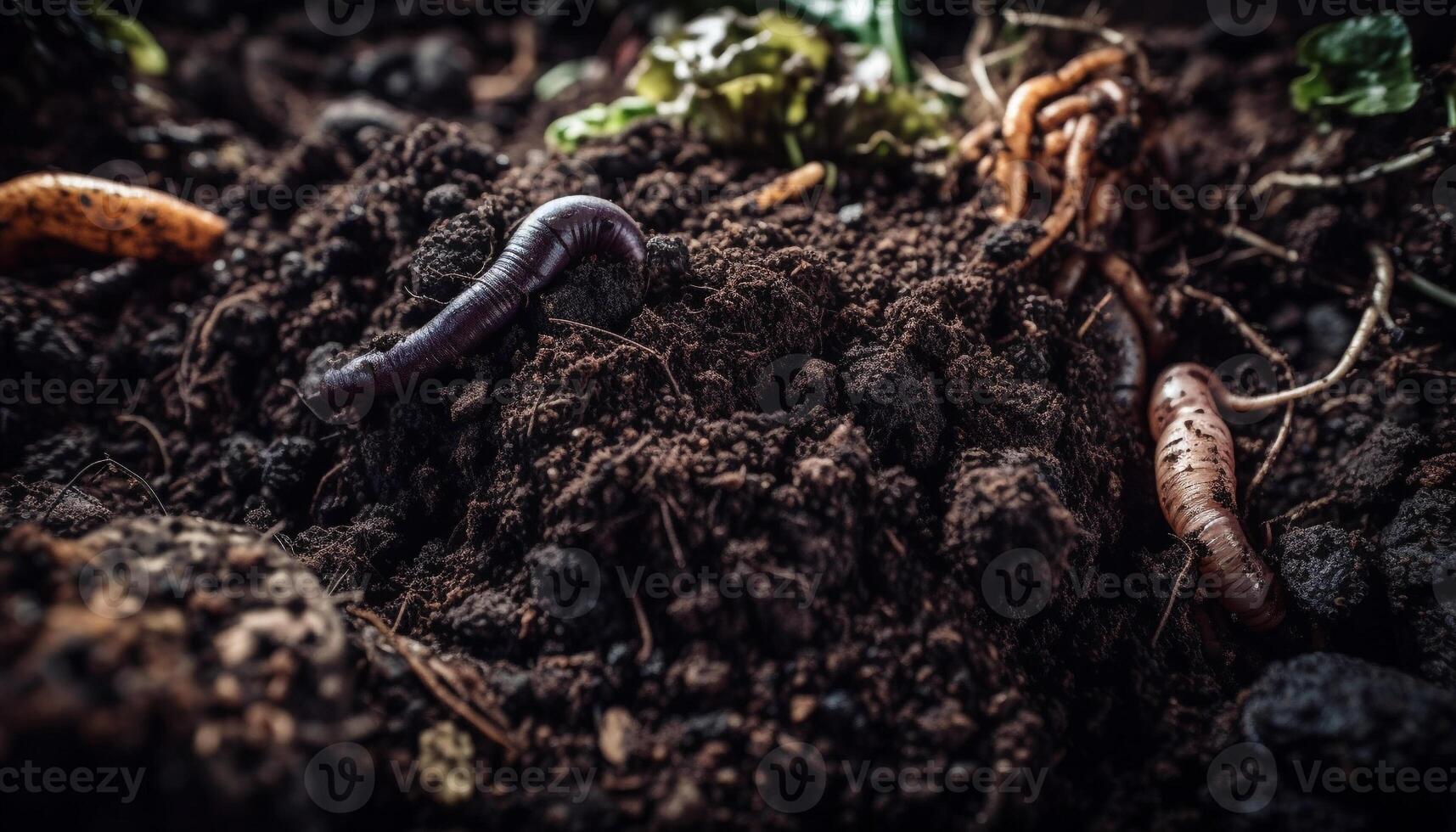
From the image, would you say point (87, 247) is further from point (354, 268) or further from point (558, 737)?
point (558, 737)

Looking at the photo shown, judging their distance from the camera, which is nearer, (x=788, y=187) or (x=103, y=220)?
(x=788, y=187)

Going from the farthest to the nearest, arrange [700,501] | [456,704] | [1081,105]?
[1081,105] < [700,501] < [456,704]

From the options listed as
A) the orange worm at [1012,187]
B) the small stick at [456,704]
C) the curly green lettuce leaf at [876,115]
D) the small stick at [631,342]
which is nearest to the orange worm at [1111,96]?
the orange worm at [1012,187]

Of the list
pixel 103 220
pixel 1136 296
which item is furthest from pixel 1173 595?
pixel 103 220

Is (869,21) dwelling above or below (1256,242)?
above

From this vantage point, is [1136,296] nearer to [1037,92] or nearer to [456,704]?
[1037,92]

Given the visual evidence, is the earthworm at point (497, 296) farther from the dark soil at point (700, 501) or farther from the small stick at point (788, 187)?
the small stick at point (788, 187)

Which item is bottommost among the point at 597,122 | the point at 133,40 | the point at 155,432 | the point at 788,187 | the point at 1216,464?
the point at 155,432

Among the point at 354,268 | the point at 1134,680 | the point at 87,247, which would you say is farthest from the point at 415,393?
the point at 1134,680
